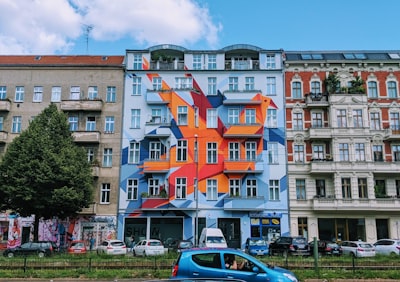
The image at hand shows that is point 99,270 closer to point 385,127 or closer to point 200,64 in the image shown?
point 200,64

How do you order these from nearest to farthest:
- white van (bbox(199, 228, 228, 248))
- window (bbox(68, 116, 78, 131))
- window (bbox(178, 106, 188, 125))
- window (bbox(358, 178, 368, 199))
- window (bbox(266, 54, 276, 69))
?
white van (bbox(199, 228, 228, 248)) < window (bbox(358, 178, 368, 199)) < window (bbox(178, 106, 188, 125)) < window (bbox(68, 116, 78, 131)) < window (bbox(266, 54, 276, 69))

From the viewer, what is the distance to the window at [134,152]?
4031cm

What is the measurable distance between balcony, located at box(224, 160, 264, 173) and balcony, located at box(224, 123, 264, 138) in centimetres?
265

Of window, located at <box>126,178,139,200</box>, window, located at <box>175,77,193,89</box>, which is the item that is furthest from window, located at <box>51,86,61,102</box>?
window, located at <box>175,77,193,89</box>

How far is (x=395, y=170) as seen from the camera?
38.3m

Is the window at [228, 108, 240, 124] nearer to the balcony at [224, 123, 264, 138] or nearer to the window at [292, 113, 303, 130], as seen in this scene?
the balcony at [224, 123, 264, 138]

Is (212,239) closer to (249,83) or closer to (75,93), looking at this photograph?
(249,83)

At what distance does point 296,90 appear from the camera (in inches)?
1651

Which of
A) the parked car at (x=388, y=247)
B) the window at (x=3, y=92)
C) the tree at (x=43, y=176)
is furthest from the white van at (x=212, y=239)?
the window at (x=3, y=92)

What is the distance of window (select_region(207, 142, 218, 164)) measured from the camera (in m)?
39.9

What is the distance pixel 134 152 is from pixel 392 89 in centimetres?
2751

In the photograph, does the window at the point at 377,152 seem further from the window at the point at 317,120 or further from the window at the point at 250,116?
the window at the point at 250,116

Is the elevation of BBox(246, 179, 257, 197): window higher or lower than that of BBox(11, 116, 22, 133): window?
lower

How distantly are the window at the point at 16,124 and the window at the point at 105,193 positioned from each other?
10776 millimetres
